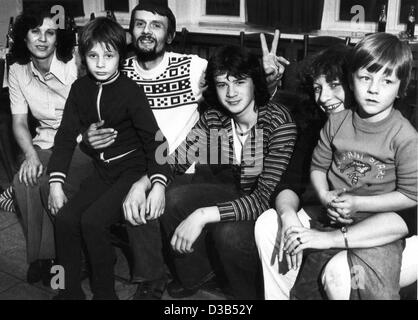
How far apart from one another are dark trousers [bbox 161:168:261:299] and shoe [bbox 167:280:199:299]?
0.11 feet

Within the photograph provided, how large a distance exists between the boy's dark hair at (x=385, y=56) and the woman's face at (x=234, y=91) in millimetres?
476

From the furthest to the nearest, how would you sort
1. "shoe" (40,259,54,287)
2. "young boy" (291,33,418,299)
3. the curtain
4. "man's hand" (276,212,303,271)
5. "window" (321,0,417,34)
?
the curtain
"window" (321,0,417,34)
"shoe" (40,259,54,287)
"man's hand" (276,212,303,271)
"young boy" (291,33,418,299)

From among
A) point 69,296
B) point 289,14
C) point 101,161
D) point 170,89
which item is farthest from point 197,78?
point 289,14

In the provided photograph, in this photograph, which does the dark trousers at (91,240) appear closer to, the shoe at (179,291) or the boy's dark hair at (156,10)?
the shoe at (179,291)

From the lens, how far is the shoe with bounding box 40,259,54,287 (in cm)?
224

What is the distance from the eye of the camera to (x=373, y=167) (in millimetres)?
1628

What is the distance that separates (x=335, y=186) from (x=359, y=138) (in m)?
0.20

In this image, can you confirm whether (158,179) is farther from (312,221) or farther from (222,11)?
(222,11)

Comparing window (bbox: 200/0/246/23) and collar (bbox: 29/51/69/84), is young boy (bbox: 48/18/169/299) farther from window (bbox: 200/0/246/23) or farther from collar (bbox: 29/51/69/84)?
window (bbox: 200/0/246/23)

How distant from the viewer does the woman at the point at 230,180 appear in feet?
6.19

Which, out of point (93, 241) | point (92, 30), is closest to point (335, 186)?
point (93, 241)

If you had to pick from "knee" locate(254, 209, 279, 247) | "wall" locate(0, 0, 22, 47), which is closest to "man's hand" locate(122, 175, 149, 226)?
"knee" locate(254, 209, 279, 247)

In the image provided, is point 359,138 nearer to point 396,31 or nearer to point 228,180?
point 228,180

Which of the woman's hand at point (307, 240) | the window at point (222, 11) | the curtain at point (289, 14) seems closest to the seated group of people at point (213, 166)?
the woman's hand at point (307, 240)
